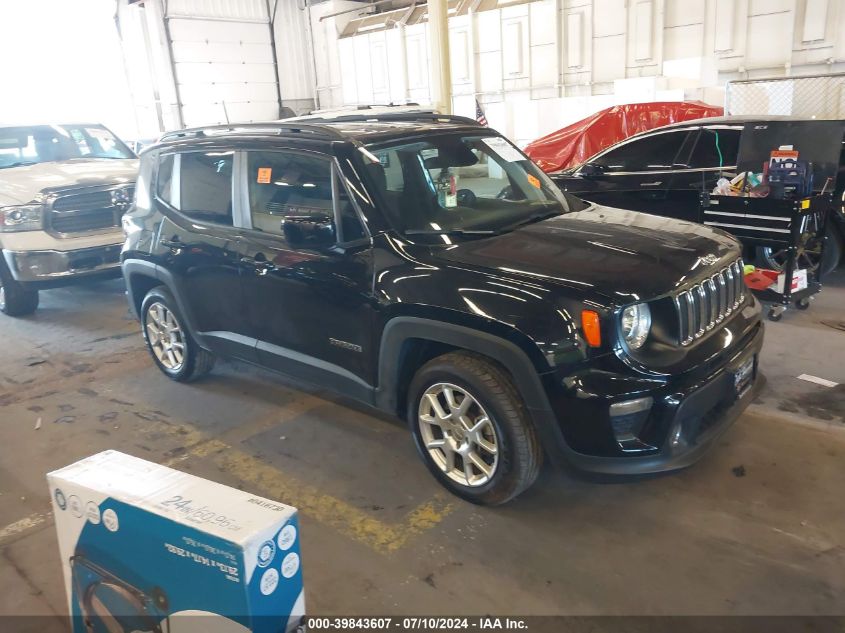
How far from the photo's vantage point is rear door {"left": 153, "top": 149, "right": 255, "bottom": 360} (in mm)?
4023

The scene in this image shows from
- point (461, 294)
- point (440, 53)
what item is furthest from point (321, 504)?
point (440, 53)

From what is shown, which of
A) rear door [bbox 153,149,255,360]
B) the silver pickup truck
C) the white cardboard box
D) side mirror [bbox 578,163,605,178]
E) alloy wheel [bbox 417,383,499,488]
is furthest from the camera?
side mirror [bbox 578,163,605,178]

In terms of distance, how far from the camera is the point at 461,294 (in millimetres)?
2922

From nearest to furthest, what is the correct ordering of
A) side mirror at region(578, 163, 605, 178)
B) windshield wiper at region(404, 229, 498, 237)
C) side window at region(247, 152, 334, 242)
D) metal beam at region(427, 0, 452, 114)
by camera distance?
windshield wiper at region(404, 229, 498, 237), side window at region(247, 152, 334, 242), side mirror at region(578, 163, 605, 178), metal beam at region(427, 0, 452, 114)

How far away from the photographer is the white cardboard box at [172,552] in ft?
5.67

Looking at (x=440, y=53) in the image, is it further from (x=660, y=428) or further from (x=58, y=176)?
(x=660, y=428)

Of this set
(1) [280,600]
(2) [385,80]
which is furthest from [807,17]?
(1) [280,600]

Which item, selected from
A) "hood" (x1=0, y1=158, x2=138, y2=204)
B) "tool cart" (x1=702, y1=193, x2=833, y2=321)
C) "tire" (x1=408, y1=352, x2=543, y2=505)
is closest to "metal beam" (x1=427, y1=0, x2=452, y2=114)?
"hood" (x1=0, y1=158, x2=138, y2=204)

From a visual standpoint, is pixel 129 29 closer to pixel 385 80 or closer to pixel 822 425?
pixel 385 80

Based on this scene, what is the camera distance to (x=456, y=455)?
3238 millimetres

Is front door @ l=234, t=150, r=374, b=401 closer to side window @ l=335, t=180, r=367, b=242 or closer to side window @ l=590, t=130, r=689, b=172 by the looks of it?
side window @ l=335, t=180, r=367, b=242

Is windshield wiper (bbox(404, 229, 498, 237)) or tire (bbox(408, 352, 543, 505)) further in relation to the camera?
windshield wiper (bbox(404, 229, 498, 237))

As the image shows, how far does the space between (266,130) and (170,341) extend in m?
1.84

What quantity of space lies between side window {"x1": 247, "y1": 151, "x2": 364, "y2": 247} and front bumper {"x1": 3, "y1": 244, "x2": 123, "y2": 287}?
3.59m
